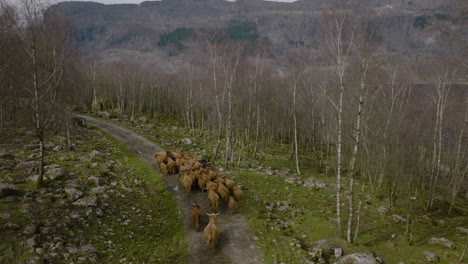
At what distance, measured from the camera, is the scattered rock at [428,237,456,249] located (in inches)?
498

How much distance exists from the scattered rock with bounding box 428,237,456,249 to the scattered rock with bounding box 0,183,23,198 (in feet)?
73.3

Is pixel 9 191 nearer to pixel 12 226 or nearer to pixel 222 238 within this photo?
pixel 12 226

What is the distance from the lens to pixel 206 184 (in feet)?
55.7

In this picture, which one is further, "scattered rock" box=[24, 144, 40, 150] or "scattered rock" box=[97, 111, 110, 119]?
"scattered rock" box=[97, 111, 110, 119]

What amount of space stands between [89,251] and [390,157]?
70.2 feet

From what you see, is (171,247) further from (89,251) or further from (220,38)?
(220,38)

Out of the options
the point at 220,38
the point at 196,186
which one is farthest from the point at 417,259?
the point at 220,38

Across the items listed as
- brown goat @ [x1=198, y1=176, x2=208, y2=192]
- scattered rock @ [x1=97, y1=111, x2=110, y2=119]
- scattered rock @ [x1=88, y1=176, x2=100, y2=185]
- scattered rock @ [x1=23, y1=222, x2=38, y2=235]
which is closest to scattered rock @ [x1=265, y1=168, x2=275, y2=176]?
brown goat @ [x1=198, y1=176, x2=208, y2=192]

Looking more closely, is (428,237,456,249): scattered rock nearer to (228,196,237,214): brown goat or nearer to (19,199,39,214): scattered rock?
(228,196,237,214): brown goat

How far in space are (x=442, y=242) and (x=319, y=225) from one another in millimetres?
6316

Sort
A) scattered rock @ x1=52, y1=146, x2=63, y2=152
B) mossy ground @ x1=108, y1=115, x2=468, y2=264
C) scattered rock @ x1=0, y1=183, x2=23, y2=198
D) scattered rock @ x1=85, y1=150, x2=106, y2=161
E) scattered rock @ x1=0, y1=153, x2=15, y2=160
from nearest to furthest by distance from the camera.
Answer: mossy ground @ x1=108, y1=115, x2=468, y2=264, scattered rock @ x1=0, y1=183, x2=23, y2=198, scattered rock @ x1=0, y1=153, x2=15, y2=160, scattered rock @ x1=85, y1=150, x2=106, y2=161, scattered rock @ x1=52, y1=146, x2=63, y2=152

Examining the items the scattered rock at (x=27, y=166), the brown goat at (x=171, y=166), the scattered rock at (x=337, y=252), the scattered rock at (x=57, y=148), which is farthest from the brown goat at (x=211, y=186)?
the scattered rock at (x=57, y=148)

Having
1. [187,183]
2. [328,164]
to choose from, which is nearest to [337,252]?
[187,183]

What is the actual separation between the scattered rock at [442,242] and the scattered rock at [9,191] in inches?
879
